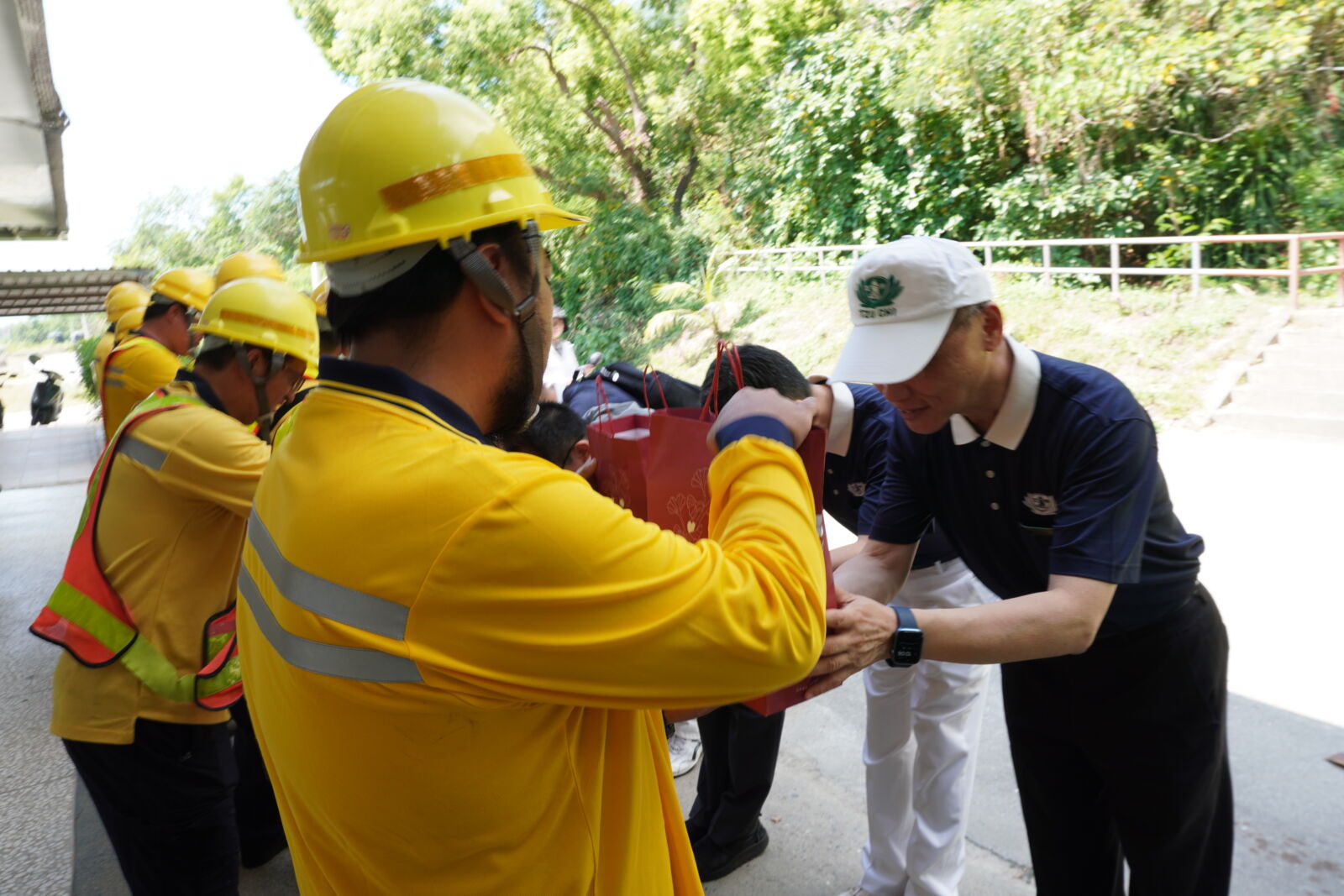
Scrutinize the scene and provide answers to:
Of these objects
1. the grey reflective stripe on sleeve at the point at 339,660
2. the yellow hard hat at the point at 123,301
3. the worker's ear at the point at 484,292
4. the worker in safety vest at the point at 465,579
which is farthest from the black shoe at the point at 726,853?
the yellow hard hat at the point at 123,301

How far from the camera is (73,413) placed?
36.6 metres

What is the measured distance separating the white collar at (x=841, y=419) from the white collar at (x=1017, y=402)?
880mm

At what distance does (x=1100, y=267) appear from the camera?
1527cm

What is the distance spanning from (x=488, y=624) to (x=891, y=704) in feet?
8.36

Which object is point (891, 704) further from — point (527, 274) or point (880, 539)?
point (527, 274)

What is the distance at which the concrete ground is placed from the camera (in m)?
3.36

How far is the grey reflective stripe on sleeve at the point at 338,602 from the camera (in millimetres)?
1015

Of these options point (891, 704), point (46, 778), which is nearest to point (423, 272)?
point (891, 704)

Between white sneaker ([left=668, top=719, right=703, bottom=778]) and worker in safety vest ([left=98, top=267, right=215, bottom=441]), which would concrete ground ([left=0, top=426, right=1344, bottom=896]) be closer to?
white sneaker ([left=668, top=719, right=703, bottom=778])

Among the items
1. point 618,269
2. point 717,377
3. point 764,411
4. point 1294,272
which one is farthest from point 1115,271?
point 764,411

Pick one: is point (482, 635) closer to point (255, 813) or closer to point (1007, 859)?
point (1007, 859)

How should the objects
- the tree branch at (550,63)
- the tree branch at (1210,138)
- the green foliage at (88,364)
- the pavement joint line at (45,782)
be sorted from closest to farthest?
the pavement joint line at (45,782), the tree branch at (1210,138), the green foliage at (88,364), the tree branch at (550,63)

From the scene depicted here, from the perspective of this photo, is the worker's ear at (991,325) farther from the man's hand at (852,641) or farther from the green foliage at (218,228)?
the green foliage at (218,228)

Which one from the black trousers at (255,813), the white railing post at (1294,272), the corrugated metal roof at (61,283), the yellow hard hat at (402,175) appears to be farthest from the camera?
the corrugated metal roof at (61,283)
